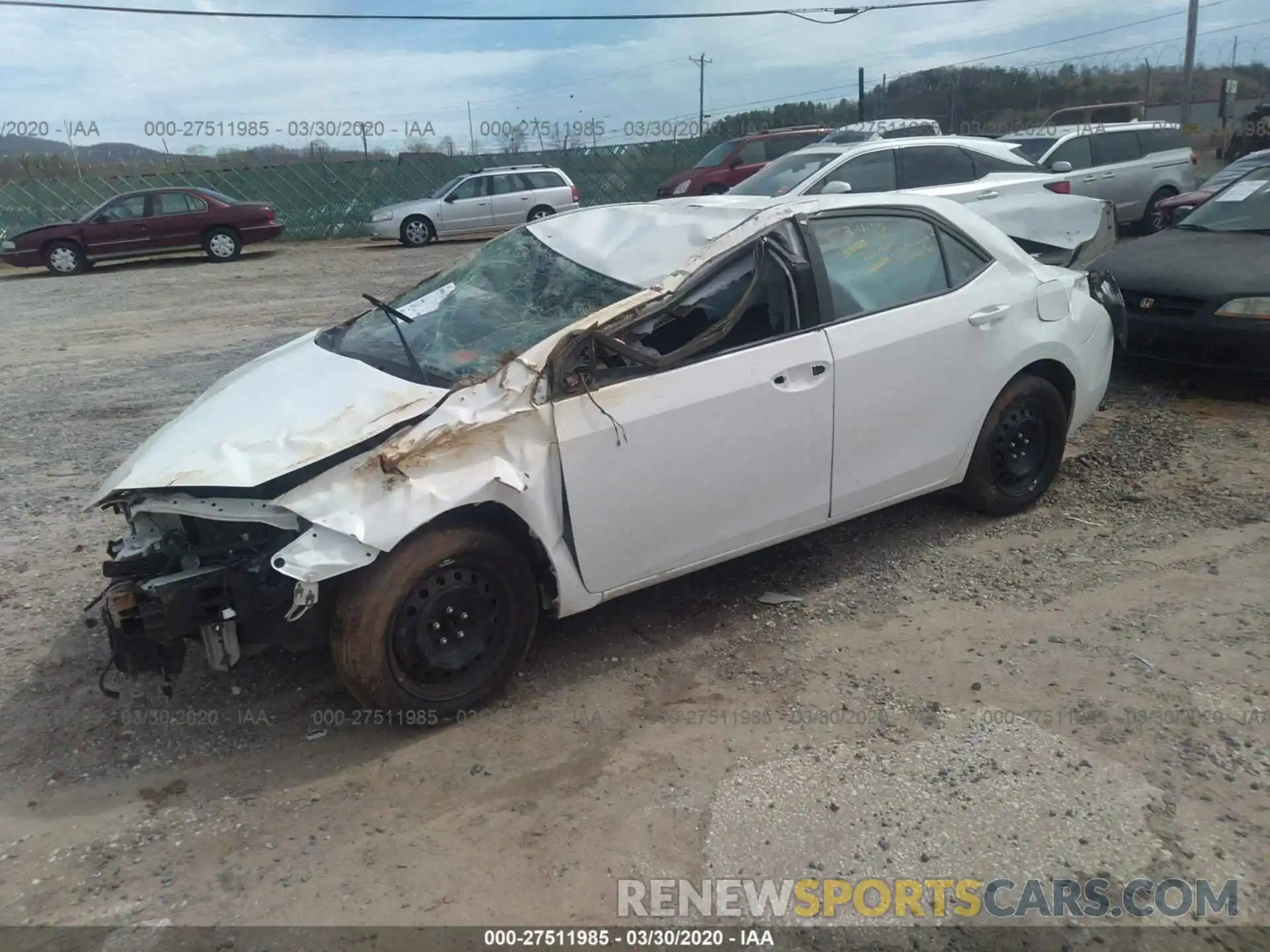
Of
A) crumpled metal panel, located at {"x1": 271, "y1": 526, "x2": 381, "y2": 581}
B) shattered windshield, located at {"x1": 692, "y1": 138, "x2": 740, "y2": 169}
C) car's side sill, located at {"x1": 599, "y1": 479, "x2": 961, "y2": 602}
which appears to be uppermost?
shattered windshield, located at {"x1": 692, "y1": 138, "x2": 740, "y2": 169}

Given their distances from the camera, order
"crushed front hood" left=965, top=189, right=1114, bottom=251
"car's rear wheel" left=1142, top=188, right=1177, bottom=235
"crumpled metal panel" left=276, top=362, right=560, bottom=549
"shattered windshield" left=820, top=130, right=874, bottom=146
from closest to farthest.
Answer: "crumpled metal panel" left=276, top=362, right=560, bottom=549 → "crushed front hood" left=965, top=189, right=1114, bottom=251 → "car's rear wheel" left=1142, top=188, right=1177, bottom=235 → "shattered windshield" left=820, top=130, right=874, bottom=146

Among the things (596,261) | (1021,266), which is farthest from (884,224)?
(596,261)

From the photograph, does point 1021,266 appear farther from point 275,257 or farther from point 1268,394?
point 275,257

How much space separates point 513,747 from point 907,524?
255 centimetres

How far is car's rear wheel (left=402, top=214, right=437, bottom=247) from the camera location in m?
20.8

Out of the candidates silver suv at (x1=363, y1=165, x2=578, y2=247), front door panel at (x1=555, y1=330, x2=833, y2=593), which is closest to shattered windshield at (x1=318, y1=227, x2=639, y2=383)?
front door panel at (x1=555, y1=330, x2=833, y2=593)

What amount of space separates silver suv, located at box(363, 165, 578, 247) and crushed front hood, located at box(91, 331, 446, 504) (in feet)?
58.8

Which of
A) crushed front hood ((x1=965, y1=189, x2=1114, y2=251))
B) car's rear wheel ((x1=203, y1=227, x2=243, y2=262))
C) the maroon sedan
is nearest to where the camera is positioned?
crushed front hood ((x1=965, y1=189, x2=1114, y2=251))

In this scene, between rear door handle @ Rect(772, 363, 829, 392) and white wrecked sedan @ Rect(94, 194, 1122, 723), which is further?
Answer: rear door handle @ Rect(772, 363, 829, 392)

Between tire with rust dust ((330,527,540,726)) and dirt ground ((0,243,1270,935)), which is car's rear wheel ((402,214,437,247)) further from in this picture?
tire with rust dust ((330,527,540,726))

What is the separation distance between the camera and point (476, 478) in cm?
318

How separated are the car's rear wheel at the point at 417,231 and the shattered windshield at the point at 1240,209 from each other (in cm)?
1630

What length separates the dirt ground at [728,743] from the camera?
8.89 feet

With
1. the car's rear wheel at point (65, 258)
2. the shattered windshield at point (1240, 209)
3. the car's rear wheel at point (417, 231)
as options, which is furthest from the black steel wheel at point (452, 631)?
the car's rear wheel at point (417, 231)
